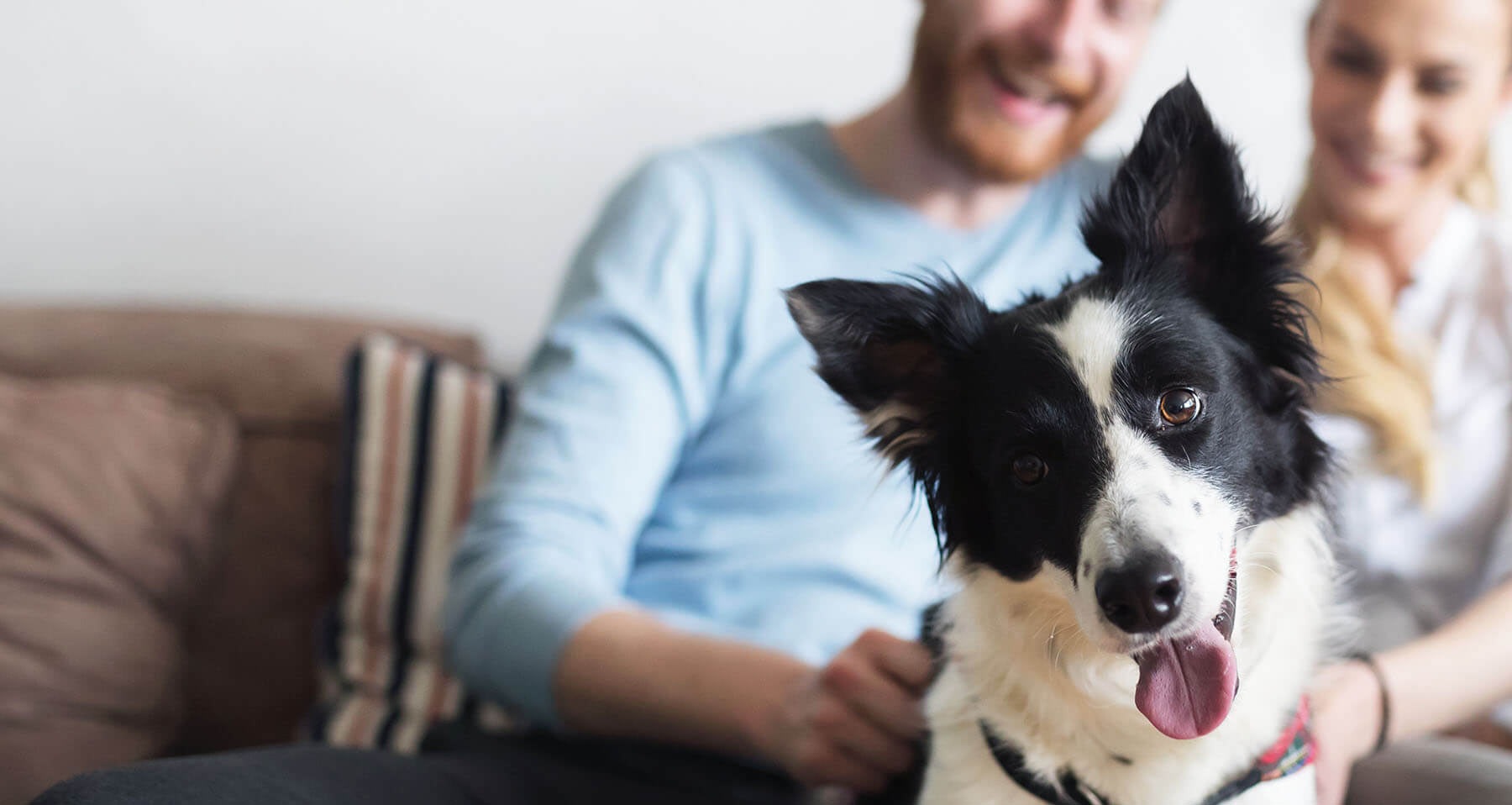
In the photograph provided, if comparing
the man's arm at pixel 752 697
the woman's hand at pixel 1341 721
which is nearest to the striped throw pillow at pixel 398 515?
the man's arm at pixel 752 697

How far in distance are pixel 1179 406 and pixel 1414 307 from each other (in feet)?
3.60

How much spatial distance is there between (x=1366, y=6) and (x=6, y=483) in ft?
8.20

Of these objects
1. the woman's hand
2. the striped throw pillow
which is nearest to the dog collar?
the woman's hand

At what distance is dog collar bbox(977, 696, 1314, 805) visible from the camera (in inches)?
43.9

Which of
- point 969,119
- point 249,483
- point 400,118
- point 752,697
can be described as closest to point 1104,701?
point 752,697

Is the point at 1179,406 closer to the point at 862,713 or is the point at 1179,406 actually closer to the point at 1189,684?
the point at 1189,684

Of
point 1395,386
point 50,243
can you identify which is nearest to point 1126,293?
point 1395,386

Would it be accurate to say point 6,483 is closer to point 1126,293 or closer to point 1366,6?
point 1126,293

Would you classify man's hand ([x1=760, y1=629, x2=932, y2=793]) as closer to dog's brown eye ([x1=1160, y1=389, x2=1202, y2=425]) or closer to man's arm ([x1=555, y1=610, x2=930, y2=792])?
man's arm ([x1=555, y1=610, x2=930, y2=792])

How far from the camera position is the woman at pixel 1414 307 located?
1.69 m

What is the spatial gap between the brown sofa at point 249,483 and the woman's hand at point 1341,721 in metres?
1.85

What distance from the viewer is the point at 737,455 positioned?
1.77 metres

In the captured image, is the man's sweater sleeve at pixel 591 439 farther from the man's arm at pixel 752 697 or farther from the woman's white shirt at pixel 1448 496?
the woman's white shirt at pixel 1448 496

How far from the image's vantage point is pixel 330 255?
257cm
